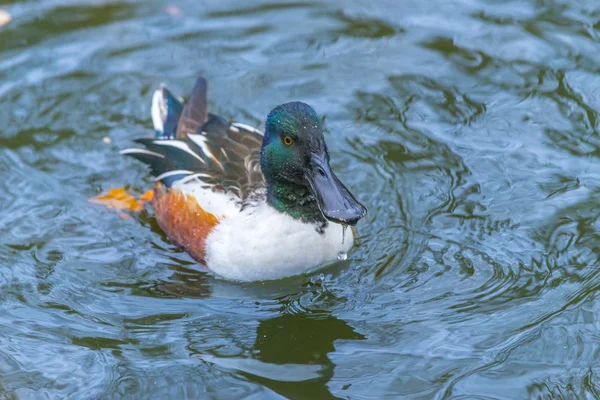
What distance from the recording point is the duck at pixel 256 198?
618 centimetres

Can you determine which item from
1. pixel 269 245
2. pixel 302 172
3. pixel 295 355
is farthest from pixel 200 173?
pixel 295 355

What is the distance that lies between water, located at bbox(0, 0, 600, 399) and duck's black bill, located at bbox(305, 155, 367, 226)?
0.81 meters

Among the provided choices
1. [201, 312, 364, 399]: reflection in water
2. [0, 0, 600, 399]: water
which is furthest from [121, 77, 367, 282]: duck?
[201, 312, 364, 399]: reflection in water

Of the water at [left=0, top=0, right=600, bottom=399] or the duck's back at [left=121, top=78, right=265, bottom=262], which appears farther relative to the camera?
the duck's back at [left=121, top=78, right=265, bottom=262]

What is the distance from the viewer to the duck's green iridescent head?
5941 millimetres

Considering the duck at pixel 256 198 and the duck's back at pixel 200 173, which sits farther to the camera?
the duck's back at pixel 200 173

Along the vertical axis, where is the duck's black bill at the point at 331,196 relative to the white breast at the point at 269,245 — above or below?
above

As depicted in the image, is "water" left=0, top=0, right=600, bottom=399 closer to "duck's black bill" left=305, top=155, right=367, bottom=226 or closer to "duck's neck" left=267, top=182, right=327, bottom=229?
"duck's neck" left=267, top=182, right=327, bottom=229

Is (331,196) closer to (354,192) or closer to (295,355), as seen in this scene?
(295,355)

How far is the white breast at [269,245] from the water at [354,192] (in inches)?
4.8

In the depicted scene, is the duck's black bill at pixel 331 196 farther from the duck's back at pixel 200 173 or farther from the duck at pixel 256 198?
the duck's back at pixel 200 173

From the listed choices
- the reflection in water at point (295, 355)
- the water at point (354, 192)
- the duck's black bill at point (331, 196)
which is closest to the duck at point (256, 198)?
the duck's black bill at point (331, 196)

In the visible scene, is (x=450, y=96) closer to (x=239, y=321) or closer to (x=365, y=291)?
(x=365, y=291)

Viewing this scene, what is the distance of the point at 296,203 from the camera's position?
21.5ft
